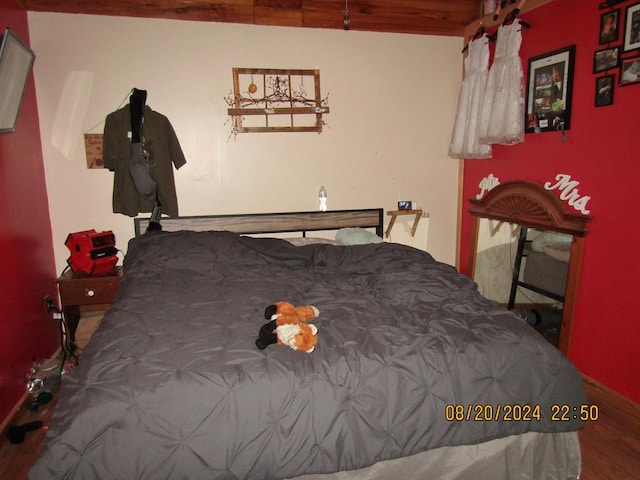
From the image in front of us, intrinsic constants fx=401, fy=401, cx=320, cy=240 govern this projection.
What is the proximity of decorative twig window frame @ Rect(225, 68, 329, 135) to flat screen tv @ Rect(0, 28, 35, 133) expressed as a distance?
1.28 metres

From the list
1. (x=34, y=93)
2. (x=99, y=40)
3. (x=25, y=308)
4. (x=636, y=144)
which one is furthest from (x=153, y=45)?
(x=636, y=144)

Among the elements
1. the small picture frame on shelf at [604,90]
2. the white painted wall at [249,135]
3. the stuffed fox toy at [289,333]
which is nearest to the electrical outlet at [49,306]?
the white painted wall at [249,135]

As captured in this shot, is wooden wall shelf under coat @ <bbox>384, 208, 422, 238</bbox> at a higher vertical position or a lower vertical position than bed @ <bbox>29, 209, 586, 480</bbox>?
higher

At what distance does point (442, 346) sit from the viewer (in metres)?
1.51

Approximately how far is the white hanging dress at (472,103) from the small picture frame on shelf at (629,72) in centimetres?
100

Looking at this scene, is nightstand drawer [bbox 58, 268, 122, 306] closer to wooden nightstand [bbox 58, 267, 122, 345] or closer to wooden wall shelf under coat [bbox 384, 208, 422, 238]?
wooden nightstand [bbox 58, 267, 122, 345]

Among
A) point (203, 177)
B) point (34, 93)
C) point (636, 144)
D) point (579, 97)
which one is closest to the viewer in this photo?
point (636, 144)

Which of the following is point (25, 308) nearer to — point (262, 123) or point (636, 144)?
point (262, 123)

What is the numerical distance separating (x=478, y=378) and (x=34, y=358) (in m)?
2.58

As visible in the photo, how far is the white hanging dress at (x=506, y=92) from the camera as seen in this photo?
2.71m

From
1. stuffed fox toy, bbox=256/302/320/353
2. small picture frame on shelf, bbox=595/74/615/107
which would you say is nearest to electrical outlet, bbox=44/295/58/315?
stuffed fox toy, bbox=256/302/320/353

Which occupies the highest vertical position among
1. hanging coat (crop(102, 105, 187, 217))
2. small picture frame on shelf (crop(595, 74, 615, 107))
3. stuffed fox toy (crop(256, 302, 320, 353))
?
small picture frame on shelf (crop(595, 74, 615, 107))

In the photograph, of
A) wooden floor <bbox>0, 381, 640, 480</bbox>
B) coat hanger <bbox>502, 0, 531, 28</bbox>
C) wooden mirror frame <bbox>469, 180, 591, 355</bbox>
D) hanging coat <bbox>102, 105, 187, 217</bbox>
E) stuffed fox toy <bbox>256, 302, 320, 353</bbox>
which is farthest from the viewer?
hanging coat <bbox>102, 105, 187, 217</bbox>

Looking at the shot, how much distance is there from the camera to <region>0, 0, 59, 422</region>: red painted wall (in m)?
2.17
